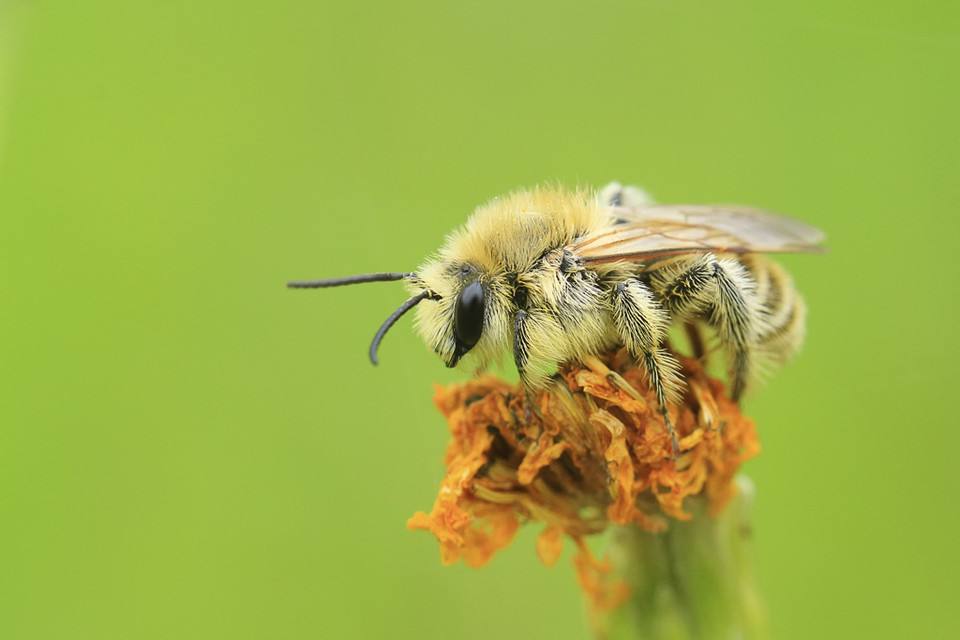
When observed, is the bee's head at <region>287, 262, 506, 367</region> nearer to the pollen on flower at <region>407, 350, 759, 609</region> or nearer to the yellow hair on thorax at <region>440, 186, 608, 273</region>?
the yellow hair on thorax at <region>440, 186, 608, 273</region>

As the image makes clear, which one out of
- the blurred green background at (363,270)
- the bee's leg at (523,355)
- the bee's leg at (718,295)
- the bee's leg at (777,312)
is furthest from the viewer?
the blurred green background at (363,270)

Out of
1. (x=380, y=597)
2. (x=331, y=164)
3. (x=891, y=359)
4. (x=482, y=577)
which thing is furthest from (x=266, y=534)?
(x=891, y=359)

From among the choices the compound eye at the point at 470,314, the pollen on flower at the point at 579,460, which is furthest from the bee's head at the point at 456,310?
the pollen on flower at the point at 579,460

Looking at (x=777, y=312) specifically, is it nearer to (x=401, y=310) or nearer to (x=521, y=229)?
(x=521, y=229)

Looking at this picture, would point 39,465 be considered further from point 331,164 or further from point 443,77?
point 443,77

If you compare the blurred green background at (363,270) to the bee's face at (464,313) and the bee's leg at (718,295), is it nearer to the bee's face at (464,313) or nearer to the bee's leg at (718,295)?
the bee's leg at (718,295)

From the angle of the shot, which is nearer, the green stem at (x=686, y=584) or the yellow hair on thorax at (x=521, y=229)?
the yellow hair on thorax at (x=521, y=229)

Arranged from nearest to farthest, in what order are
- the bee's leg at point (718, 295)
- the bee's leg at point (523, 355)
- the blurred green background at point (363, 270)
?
1. the bee's leg at point (523, 355)
2. the bee's leg at point (718, 295)
3. the blurred green background at point (363, 270)
